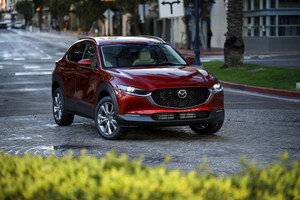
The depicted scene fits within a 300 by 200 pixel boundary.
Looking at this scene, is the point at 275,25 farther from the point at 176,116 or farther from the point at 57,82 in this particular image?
the point at 176,116

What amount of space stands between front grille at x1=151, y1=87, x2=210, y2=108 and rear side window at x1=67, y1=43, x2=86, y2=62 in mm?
2548

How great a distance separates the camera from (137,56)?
10.7 metres

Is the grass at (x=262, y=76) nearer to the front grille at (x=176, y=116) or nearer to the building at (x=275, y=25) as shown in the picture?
the front grille at (x=176, y=116)

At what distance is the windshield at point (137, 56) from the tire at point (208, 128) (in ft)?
3.68

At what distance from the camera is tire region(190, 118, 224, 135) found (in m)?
10.1

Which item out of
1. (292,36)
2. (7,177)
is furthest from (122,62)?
(292,36)

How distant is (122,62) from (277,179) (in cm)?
651

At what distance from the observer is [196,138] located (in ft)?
33.1

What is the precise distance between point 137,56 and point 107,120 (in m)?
1.34

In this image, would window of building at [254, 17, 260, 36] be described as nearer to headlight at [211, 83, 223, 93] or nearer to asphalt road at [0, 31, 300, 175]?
asphalt road at [0, 31, 300, 175]

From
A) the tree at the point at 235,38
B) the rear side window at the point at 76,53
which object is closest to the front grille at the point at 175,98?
the rear side window at the point at 76,53

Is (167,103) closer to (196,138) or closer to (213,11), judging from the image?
(196,138)

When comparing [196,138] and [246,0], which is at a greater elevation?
[246,0]

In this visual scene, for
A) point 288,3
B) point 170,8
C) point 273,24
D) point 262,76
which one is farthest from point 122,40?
point 288,3
